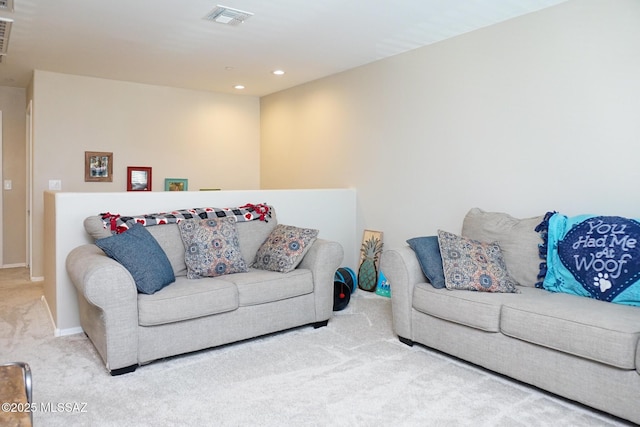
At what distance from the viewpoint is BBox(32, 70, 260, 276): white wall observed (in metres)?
5.18

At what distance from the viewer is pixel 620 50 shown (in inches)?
117

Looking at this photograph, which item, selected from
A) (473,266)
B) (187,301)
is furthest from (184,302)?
(473,266)

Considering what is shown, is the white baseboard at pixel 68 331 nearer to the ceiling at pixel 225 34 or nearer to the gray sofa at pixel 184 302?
the gray sofa at pixel 184 302

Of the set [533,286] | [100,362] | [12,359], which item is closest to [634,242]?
[533,286]

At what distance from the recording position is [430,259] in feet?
10.2

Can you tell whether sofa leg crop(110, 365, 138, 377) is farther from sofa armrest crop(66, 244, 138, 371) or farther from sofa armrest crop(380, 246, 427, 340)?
sofa armrest crop(380, 246, 427, 340)

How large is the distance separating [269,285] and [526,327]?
1.70 m

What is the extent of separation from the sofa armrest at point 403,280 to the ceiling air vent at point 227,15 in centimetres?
207

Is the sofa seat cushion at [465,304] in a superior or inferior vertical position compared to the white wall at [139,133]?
inferior

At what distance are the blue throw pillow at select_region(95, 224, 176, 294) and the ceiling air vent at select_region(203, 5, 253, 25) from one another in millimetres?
1699

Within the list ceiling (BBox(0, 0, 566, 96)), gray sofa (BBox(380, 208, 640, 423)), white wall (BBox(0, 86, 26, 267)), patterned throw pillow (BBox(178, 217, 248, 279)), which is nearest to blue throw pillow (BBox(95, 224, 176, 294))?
patterned throw pillow (BBox(178, 217, 248, 279))

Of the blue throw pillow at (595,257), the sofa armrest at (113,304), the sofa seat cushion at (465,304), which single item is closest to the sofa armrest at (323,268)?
the sofa seat cushion at (465,304)

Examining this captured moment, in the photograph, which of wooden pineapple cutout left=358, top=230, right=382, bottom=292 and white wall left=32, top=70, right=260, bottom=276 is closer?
wooden pineapple cutout left=358, top=230, right=382, bottom=292

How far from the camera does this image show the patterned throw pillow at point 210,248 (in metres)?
3.37
